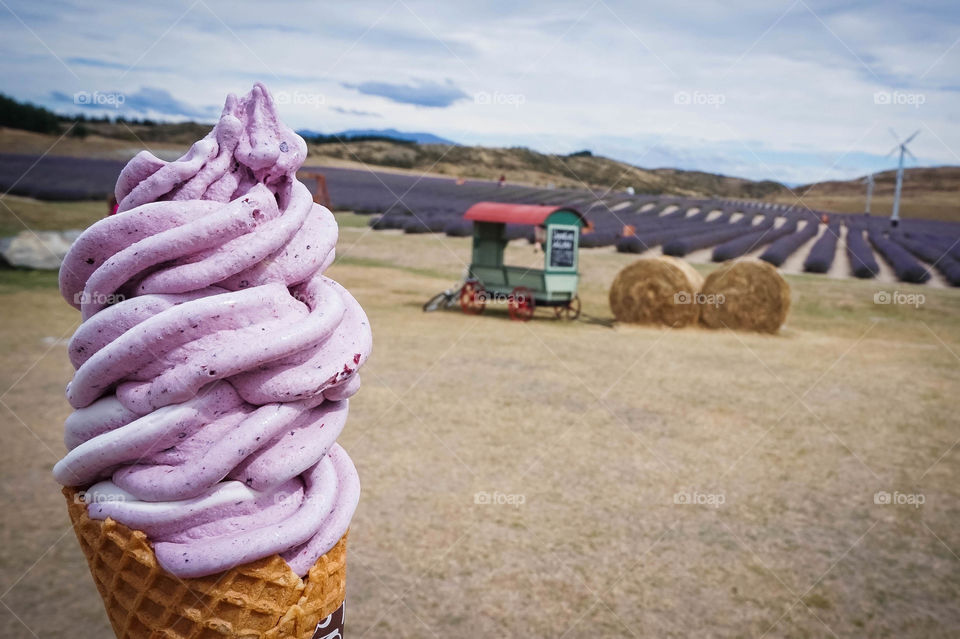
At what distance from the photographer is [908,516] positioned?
19.2ft

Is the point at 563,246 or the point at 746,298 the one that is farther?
the point at 563,246

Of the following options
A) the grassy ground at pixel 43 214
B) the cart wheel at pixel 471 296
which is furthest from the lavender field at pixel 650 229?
the cart wheel at pixel 471 296

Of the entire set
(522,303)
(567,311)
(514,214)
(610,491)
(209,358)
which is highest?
(514,214)

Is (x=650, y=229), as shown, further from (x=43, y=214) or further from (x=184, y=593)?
(x=184, y=593)

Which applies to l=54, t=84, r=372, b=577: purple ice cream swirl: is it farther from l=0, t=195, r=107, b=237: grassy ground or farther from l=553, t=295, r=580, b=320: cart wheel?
l=0, t=195, r=107, b=237: grassy ground

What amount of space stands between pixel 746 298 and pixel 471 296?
523 centimetres

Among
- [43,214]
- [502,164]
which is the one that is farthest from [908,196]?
[43,214]

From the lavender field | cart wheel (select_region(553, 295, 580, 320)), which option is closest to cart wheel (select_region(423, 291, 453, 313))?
cart wheel (select_region(553, 295, 580, 320))

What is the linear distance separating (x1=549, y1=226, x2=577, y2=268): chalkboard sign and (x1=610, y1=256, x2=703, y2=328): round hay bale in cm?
104

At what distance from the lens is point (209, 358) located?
228 centimetres

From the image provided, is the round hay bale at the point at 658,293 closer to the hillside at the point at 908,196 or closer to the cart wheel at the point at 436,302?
the cart wheel at the point at 436,302

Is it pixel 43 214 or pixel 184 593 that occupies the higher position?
pixel 43 214

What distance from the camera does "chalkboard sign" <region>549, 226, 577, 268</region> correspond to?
1368 cm

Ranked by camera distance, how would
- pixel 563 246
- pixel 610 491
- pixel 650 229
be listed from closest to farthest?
pixel 610 491 → pixel 563 246 → pixel 650 229
